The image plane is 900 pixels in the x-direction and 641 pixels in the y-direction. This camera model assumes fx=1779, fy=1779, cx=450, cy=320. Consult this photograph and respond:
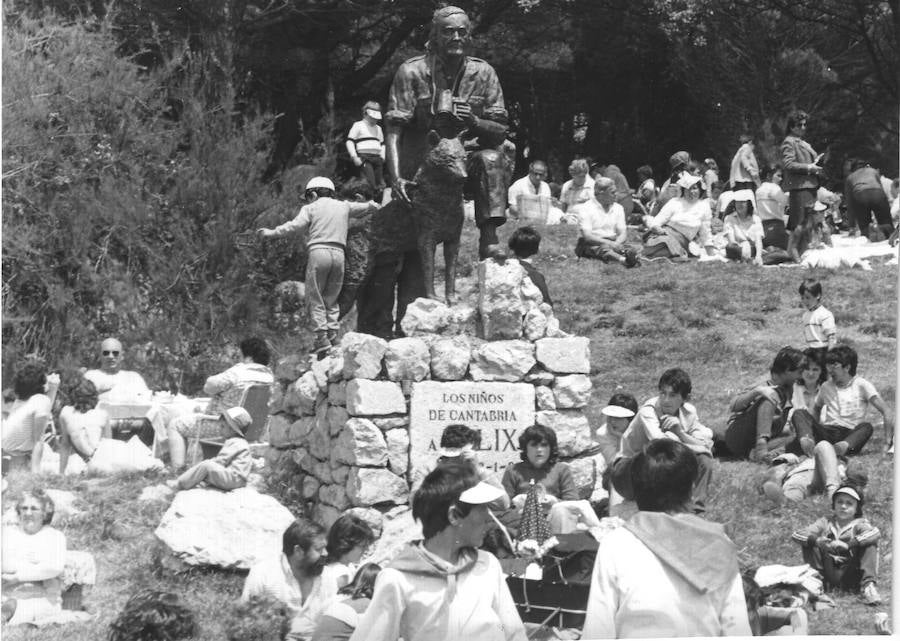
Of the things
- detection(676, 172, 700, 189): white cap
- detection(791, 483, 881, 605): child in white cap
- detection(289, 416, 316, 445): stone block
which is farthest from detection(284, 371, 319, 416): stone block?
detection(676, 172, 700, 189): white cap

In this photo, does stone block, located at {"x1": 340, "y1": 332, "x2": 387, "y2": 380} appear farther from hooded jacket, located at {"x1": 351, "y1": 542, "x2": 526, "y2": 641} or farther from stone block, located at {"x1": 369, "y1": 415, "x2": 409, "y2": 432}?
hooded jacket, located at {"x1": 351, "y1": 542, "x2": 526, "y2": 641}

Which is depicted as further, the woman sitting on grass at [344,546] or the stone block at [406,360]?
the stone block at [406,360]

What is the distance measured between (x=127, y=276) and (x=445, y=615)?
13924 mm

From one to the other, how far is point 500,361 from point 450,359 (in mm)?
316

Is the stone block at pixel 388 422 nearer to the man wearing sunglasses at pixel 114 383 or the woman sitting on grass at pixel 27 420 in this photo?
the woman sitting on grass at pixel 27 420

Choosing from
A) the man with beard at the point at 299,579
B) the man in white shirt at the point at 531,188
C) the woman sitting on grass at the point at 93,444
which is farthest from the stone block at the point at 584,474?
the man in white shirt at the point at 531,188

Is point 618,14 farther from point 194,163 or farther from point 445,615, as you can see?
point 445,615

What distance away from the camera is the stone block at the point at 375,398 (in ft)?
36.1

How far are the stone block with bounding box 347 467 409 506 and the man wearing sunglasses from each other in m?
3.33

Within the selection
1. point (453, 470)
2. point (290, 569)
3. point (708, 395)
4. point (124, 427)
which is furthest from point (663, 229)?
point (453, 470)

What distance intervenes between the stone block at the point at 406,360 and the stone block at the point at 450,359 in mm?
63

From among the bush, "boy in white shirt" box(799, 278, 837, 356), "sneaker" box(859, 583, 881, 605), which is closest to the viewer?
"sneaker" box(859, 583, 881, 605)

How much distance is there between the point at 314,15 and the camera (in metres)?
24.3

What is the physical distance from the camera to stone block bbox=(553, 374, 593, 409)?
1127cm
